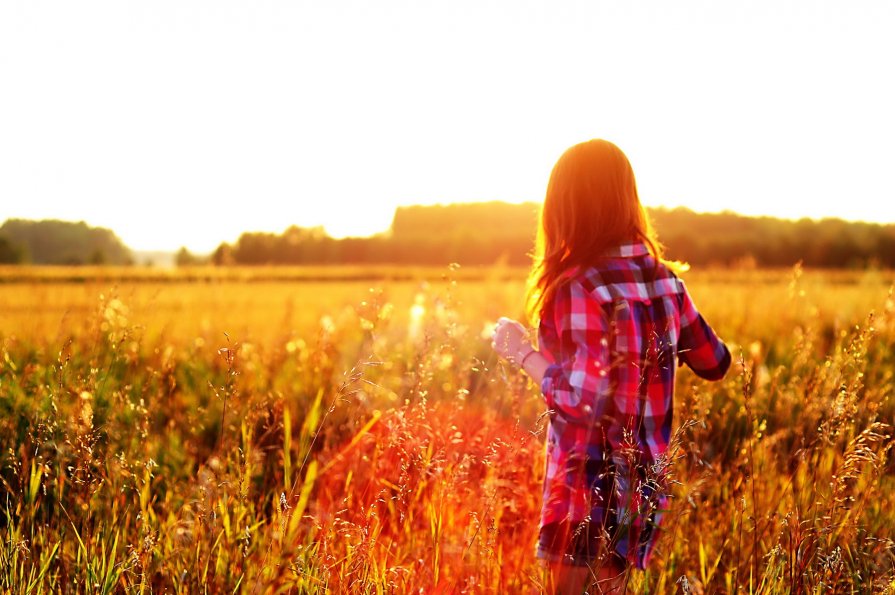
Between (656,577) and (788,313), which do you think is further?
(788,313)

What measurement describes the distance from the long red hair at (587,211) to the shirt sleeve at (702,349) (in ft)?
0.95

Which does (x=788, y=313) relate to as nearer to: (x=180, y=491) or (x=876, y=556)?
(x=876, y=556)

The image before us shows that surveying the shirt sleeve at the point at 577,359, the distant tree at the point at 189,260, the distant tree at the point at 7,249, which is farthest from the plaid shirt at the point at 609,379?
the distant tree at the point at 7,249

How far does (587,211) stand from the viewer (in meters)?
2.30

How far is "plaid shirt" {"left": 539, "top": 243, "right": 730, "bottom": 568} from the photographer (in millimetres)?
2078

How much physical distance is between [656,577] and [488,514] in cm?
93

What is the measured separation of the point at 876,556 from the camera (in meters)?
2.51

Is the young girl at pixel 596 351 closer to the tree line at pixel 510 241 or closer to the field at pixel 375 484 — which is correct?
the field at pixel 375 484

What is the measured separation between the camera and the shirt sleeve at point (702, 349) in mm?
2475

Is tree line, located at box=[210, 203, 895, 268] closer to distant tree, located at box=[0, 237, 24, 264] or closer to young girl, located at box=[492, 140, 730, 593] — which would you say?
distant tree, located at box=[0, 237, 24, 264]

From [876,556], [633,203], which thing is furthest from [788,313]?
[633,203]

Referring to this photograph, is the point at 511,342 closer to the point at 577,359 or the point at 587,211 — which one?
the point at 577,359

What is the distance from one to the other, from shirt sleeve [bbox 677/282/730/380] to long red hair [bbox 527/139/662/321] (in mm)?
289

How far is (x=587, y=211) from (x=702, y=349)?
65 centimetres
